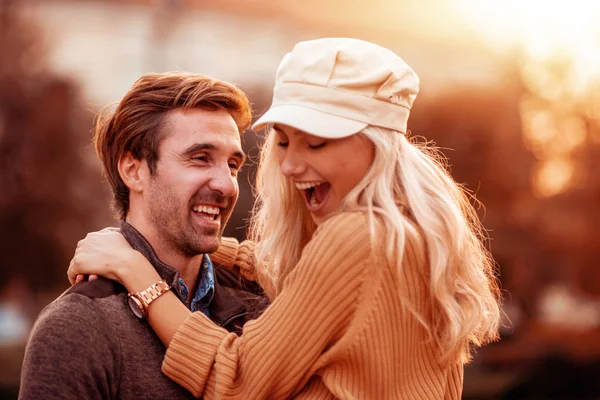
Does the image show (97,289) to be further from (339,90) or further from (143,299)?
(339,90)

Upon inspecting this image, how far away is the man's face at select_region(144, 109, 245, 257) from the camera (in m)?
3.41

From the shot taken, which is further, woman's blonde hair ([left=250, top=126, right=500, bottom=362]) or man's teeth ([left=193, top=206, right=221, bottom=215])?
man's teeth ([left=193, top=206, right=221, bottom=215])

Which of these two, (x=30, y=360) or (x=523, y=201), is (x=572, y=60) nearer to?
(x=523, y=201)

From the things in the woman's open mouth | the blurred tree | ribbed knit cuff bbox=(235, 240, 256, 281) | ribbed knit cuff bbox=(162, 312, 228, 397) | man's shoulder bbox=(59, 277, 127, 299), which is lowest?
the blurred tree

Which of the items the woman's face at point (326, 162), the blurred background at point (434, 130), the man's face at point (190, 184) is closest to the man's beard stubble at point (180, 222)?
the man's face at point (190, 184)

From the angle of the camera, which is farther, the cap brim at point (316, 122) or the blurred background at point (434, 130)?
the blurred background at point (434, 130)

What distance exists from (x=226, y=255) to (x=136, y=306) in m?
0.80

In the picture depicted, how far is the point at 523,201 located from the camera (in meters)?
26.3

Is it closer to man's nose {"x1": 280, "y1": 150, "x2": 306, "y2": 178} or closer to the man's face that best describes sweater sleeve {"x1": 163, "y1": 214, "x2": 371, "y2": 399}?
man's nose {"x1": 280, "y1": 150, "x2": 306, "y2": 178}

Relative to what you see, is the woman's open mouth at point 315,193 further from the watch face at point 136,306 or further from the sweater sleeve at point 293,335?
the watch face at point 136,306

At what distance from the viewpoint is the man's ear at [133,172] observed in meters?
3.48

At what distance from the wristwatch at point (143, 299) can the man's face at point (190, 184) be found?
0.30 m

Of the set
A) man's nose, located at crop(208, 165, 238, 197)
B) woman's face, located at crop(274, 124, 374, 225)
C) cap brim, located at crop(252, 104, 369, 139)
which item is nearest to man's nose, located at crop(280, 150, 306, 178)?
woman's face, located at crop(274, 124, 374, 225)

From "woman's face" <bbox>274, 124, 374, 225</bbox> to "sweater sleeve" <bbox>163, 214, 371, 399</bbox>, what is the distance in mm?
183
